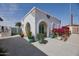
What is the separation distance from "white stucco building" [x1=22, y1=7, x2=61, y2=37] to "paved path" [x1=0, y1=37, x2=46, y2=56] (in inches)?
5.2

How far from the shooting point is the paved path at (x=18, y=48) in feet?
12.9

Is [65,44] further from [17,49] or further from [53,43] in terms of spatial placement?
[17,49]

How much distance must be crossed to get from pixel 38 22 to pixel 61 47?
0.39 m

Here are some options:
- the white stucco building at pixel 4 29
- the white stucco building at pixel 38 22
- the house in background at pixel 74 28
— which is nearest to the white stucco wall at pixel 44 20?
the white stucco building at pixel 38 22

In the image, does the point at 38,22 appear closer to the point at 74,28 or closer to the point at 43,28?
the point at 43,28

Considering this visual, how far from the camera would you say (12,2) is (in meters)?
3.91

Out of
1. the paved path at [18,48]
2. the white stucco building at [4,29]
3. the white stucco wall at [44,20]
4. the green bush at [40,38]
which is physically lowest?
the paved path at [18,48]

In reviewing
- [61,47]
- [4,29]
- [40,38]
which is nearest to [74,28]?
[61,47]

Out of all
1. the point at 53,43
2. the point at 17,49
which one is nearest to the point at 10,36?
the point at 17,49

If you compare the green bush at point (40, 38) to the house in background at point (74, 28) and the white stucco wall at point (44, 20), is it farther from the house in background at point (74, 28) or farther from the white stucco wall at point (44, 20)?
the house in background at point (74, 28)

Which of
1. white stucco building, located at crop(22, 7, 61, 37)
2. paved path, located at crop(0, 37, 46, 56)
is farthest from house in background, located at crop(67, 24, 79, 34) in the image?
paved path, located at crop(0, 37, 46, 56)

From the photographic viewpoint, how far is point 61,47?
3.97 m

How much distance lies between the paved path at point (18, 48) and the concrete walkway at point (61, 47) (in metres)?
0.06

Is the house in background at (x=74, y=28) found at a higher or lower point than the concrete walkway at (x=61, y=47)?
higher
